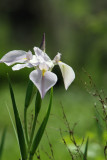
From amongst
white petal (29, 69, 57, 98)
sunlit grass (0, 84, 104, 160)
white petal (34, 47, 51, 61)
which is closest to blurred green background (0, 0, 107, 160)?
sunlit grass (0, 84, 104, 160)

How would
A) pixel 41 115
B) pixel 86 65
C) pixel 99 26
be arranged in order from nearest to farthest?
pixel 99 26 → pixel 41 115 → pixel 86 65

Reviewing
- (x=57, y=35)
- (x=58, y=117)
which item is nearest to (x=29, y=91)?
(x=58, y=117)

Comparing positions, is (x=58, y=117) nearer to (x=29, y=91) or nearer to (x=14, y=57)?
(x=29, y=91)

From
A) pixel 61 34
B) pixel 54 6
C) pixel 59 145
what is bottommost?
pixel 61 34

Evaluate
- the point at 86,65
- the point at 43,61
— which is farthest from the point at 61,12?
the point at 43,61

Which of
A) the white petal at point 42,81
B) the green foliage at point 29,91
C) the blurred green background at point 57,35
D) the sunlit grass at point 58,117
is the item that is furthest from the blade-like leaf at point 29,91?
the blurred green background at point 57,35

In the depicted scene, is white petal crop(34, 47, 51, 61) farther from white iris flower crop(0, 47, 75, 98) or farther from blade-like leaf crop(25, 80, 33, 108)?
blade-like leaf crop(25, 80, 33, 108)

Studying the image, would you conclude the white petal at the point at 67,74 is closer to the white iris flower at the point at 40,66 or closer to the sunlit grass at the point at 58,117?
the white iris flower at the point at 40,66

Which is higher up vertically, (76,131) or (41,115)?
(76,131)

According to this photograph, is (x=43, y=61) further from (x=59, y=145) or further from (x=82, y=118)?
(x=82, y=118)

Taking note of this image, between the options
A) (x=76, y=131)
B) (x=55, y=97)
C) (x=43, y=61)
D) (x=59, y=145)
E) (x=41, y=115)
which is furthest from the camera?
(x=55, y=97)
